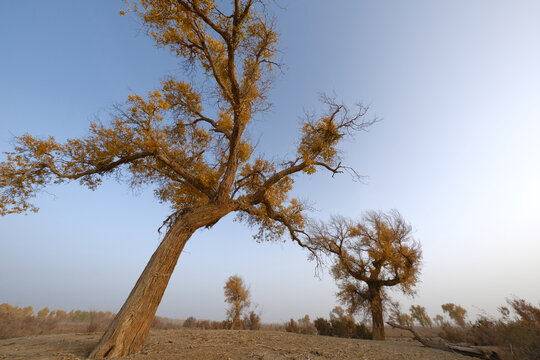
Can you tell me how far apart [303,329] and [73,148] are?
17842 mm

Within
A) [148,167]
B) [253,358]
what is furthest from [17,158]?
[253,358]

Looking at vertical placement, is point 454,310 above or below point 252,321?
above

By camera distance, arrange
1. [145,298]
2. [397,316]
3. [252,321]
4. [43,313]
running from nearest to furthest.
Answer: [145,298]
[397,316]
[252,321]
[43,313]

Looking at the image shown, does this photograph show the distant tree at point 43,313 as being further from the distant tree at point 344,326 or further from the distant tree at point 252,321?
the distant tree at point 344,326

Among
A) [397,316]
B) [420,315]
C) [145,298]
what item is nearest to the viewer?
[145,298]

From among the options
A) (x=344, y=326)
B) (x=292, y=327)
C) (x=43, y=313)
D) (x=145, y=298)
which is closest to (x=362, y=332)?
(x=344, y=326)

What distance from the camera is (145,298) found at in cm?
418

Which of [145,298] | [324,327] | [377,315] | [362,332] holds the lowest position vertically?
[145,298]

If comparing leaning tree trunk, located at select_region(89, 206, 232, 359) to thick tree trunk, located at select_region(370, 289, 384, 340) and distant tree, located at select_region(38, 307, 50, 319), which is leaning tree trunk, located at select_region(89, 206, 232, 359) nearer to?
thick tree trunk, located at select_region(370, 289, 384, 340)

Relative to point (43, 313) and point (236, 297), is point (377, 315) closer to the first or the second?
point (236, 297)

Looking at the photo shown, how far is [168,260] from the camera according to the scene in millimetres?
4754

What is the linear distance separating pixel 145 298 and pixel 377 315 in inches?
559

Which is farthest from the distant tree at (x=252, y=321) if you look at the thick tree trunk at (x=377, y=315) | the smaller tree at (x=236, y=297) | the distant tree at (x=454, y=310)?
the distant tree at (x=454, y=310)

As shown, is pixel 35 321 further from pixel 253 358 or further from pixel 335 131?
pixel 335 131
